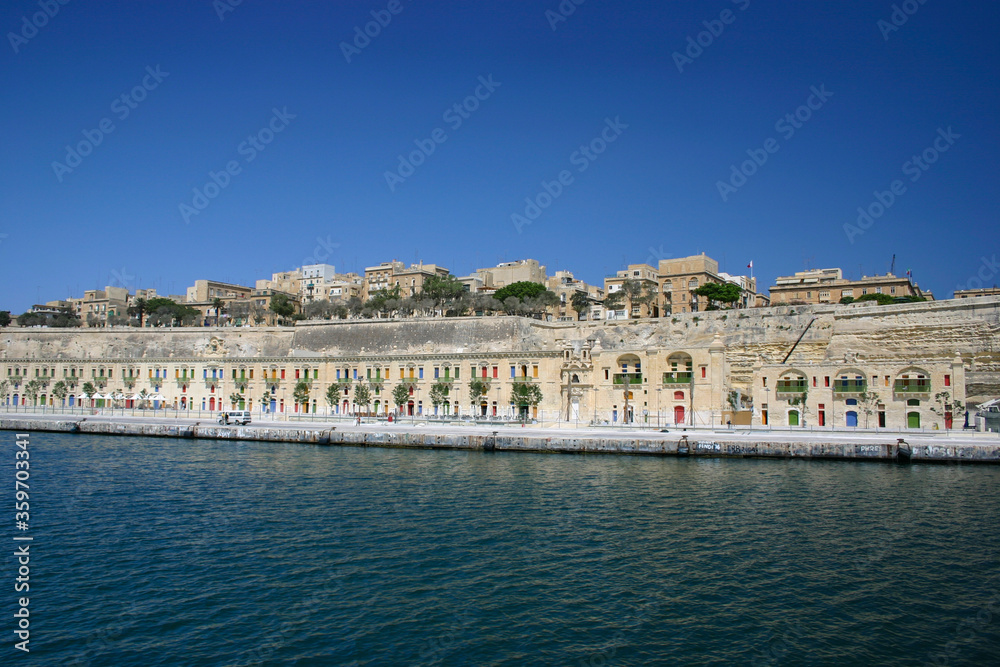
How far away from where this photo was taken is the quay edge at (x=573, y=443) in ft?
127

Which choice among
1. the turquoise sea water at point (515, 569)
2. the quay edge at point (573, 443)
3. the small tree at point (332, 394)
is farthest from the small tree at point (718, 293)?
the turquoise sea water at point (515, 569)

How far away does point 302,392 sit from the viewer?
6975cm

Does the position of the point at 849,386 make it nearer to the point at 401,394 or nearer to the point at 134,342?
the point at 401,394

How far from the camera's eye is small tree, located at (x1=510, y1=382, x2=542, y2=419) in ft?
192

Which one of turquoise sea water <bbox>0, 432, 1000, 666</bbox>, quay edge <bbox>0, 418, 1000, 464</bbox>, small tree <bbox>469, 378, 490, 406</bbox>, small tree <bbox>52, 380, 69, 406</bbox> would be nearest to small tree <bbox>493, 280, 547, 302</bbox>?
small tree <bbox>469, 378, 490, 406</bbox>

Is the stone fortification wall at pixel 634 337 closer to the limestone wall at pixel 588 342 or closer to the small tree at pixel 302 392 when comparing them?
the limestone wall at pixel 588 342

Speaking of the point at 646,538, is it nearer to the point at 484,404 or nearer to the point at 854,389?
the point at 854,389

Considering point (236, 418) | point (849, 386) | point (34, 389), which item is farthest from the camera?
point (34, 389)

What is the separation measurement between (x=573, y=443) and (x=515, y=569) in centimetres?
2438

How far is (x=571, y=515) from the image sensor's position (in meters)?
27.5

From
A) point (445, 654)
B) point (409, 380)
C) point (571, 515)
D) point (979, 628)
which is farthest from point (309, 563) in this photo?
point (409, 380)

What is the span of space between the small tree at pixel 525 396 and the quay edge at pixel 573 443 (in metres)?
10.8

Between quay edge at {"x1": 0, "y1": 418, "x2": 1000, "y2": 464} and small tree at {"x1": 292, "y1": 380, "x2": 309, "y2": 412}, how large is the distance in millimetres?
13137

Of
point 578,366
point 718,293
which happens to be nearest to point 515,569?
point 578,366
